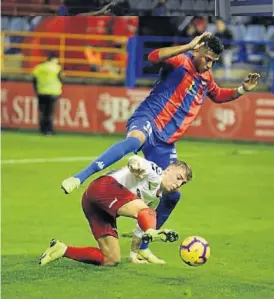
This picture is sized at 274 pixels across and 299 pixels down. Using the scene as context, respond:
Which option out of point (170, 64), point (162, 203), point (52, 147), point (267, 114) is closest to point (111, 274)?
point (162, 203)

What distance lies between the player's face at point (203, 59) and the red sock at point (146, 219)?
225 cm

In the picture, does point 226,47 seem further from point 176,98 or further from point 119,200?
point 119,200

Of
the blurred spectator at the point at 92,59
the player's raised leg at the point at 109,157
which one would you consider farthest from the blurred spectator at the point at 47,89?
the player's raised leg at the point at 109,157

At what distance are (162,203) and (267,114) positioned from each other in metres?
17.0

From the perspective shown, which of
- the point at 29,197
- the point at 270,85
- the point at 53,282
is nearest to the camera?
the point at 53,282

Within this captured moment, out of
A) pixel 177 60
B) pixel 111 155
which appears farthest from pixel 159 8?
pixel 111 155

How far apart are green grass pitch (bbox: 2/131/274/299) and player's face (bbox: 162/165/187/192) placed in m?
0.99

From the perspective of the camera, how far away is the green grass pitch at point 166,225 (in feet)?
37.0

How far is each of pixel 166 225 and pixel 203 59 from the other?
16.6 ft

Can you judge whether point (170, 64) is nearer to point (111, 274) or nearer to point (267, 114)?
point (111, 274)

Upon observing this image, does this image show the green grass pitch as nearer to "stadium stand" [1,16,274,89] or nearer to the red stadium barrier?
the red stadium barrier

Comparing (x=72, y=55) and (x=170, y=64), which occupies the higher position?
(x=170, y=64)

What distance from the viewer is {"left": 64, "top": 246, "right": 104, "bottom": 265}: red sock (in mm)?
11930

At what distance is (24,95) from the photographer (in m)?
32.5
